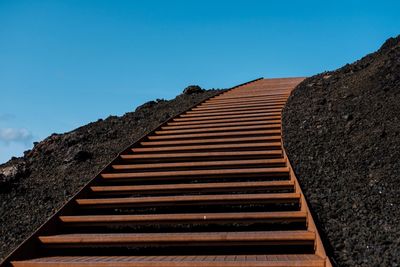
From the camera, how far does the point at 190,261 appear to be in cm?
448

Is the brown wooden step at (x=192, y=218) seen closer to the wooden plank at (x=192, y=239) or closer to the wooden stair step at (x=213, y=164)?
the wooden plank at (x=192, y=239)

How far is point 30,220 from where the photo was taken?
6566 mm

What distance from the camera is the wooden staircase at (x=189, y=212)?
16.2 ft

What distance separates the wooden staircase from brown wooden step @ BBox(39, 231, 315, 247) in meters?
0.01

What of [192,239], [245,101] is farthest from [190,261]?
[245,101]

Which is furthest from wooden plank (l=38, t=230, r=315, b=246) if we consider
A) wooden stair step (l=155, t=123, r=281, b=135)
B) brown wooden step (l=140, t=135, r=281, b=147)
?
wooden stair step (l=155, t=123, r=281, b=135)

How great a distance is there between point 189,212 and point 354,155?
2.45 m

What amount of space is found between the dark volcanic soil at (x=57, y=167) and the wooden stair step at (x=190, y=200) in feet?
2.65

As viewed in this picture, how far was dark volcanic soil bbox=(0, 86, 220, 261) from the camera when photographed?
6.69 metres

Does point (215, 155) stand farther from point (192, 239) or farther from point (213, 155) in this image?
point (192, 239)

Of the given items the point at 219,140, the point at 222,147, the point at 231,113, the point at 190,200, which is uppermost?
the point at 231,113

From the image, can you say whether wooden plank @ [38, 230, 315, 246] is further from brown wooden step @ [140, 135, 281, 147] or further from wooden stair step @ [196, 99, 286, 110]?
wooden stair step @ [196, 99, 286, 110]

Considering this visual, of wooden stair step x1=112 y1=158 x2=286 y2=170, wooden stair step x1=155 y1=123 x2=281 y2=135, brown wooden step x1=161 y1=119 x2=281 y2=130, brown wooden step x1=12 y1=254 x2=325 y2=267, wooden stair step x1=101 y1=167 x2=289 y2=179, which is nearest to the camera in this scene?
brown wooden step x1=12 y1=254 x2=325 y2=267

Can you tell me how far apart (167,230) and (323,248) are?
2079 mm
